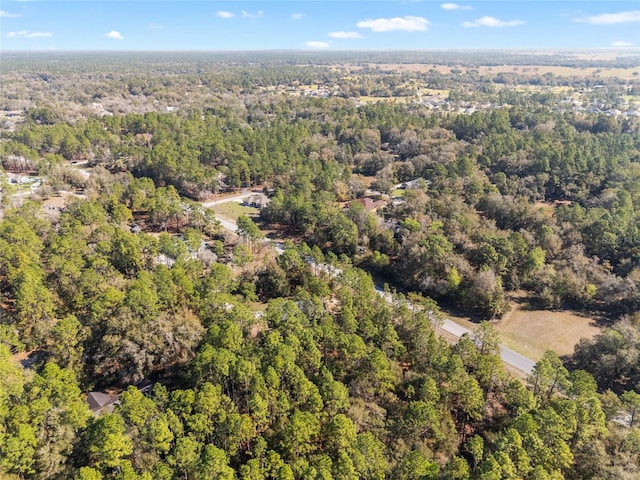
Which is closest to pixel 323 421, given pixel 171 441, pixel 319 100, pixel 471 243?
pixel 171 441

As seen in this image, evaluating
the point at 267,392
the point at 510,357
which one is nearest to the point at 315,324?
the point at 267,392

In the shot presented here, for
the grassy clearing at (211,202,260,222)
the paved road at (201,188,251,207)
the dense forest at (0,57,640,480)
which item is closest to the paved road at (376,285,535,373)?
the dense forest at (0,57,640,480)

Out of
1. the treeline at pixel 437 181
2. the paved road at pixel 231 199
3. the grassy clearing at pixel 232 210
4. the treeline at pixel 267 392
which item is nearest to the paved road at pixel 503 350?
the treeline at pixel 267 392

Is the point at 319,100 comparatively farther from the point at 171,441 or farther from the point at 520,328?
the point at 171,441

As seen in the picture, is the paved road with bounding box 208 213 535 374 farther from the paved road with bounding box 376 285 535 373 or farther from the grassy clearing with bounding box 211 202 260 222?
the grassy clearing with bounding box 211 202 260 222

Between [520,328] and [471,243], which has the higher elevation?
[471,243]

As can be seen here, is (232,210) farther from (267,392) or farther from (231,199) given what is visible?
(267,392)
